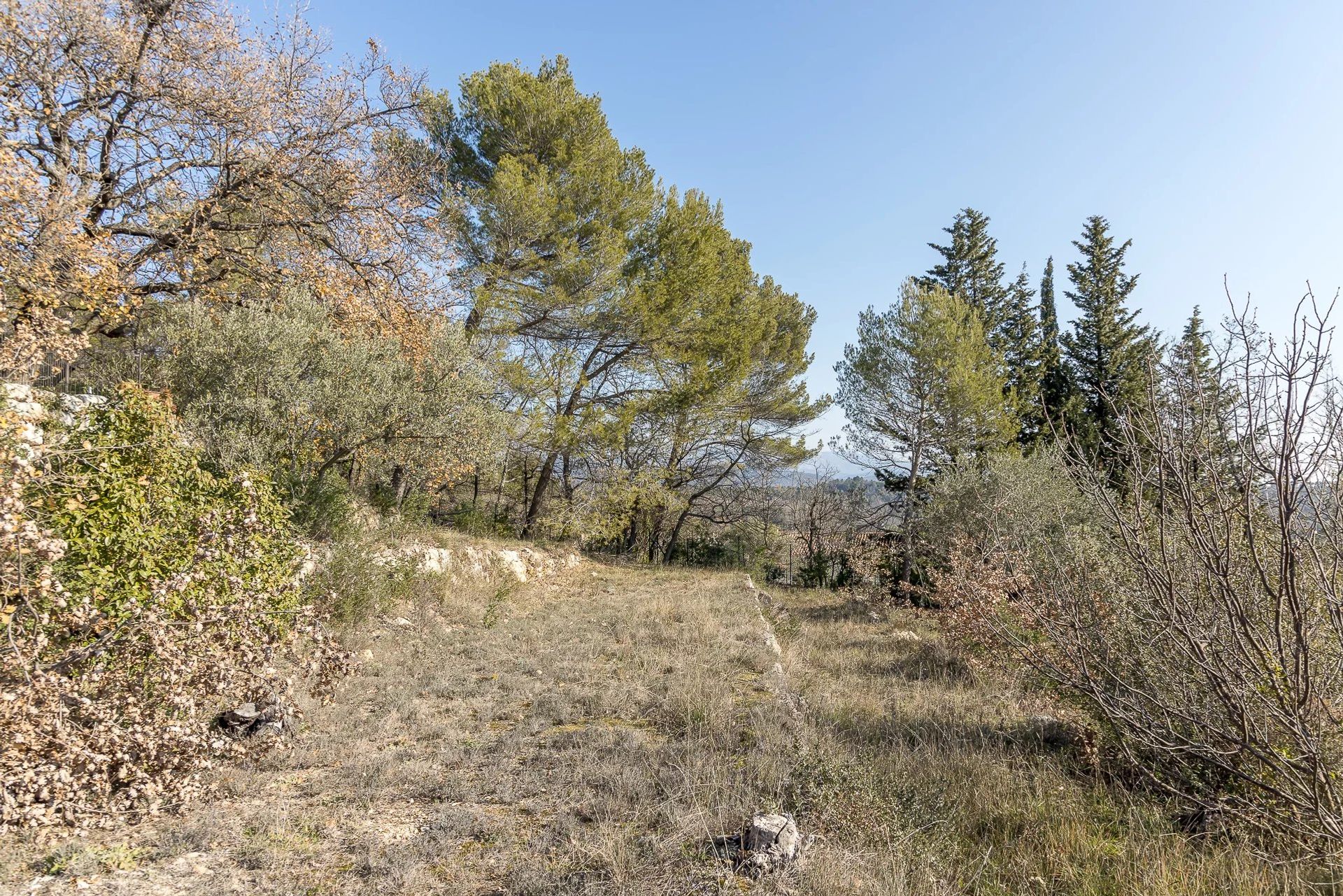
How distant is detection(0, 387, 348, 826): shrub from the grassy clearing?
28 centimetres

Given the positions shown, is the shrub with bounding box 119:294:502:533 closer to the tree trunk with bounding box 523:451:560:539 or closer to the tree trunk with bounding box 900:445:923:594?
the tree trunk with bounding box 523:451:560:539

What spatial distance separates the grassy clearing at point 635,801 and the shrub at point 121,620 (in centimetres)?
28

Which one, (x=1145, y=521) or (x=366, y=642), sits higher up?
(x=1145, y=521)

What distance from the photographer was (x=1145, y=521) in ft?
14.1

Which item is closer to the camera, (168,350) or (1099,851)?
(1099,851)

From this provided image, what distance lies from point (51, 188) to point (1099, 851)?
1137 centimetres

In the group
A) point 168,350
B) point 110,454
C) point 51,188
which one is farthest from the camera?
point 168,350

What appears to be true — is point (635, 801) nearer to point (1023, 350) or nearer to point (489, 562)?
point (489, 562)

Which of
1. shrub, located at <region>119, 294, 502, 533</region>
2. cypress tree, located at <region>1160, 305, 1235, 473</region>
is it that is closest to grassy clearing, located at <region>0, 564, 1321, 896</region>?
cypress tree, located at <region>1160, 305, 1235, 473</region>

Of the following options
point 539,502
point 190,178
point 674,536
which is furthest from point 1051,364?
point 190,178

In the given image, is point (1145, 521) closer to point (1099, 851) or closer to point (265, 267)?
point (1099, 851)

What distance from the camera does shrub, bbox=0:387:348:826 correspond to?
2.72 m

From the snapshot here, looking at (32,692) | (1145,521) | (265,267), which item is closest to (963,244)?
(1145,521)

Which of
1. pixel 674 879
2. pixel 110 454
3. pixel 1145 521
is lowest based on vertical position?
pixel 674 879
